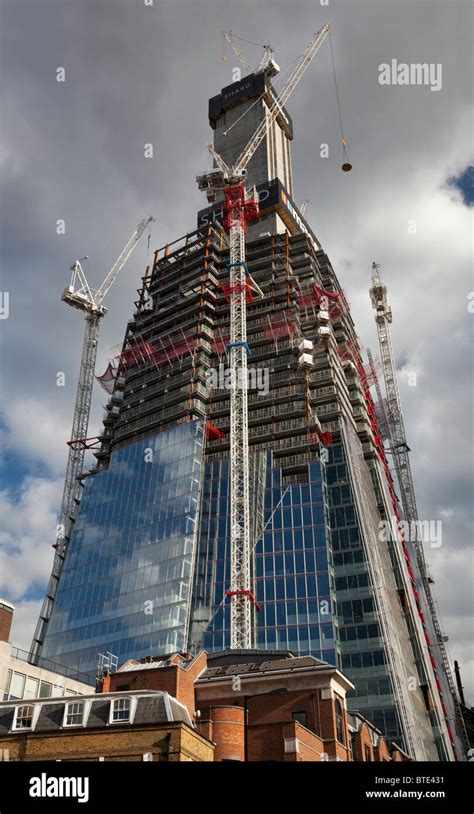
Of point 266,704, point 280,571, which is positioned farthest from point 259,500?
point 266,704

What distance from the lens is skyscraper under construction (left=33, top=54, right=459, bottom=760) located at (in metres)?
108

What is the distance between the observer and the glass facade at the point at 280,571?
10581cm

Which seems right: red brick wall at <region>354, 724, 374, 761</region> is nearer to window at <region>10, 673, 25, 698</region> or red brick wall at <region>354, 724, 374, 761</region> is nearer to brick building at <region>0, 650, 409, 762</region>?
brick building at <region>0, 650, 409, 762</region>

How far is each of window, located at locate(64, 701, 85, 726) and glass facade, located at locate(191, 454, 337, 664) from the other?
199 feet

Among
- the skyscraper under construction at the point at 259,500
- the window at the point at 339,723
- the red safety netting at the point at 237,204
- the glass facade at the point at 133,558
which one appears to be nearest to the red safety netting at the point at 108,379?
the skyscraper under construction at the point at 259,500

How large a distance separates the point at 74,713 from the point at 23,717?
3.31 meters

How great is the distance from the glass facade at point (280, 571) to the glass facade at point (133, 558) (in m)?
2.72

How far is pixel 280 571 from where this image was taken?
112m

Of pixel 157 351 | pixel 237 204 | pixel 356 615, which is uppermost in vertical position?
pixel 237 204

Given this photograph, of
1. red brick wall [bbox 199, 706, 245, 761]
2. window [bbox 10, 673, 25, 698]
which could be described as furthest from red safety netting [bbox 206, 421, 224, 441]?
red brick wall [bbox 199, 706, 245, 761]

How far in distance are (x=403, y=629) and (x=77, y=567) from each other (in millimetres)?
53547

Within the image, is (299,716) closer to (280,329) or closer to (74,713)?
(74,713)

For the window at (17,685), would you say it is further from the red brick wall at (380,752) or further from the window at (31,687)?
the red brick wall at (380,752)
